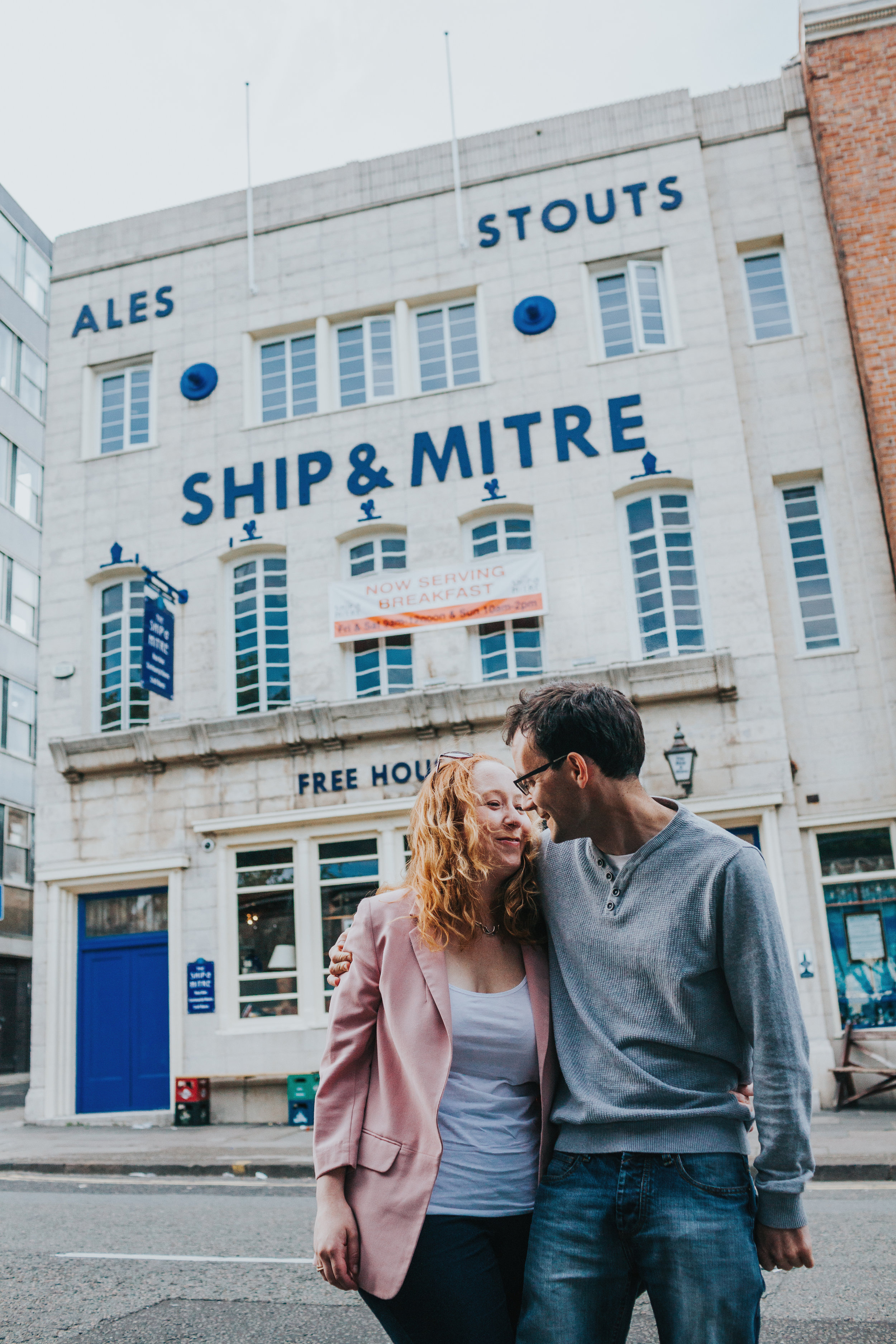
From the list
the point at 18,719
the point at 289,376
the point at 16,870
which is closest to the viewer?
the point at 289,376

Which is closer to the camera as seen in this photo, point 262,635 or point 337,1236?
point 337,1236

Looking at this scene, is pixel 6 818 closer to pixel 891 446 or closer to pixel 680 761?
pixel 680 761

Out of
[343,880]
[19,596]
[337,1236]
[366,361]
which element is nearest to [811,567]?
[366,361]

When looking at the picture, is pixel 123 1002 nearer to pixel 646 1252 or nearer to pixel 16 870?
pixel 646 1252

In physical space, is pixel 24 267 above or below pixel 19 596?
above

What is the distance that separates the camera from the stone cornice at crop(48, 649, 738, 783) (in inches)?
574

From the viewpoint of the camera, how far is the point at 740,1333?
215 cm

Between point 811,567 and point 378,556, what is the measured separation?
621cm

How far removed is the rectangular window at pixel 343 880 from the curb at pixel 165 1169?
446 cm

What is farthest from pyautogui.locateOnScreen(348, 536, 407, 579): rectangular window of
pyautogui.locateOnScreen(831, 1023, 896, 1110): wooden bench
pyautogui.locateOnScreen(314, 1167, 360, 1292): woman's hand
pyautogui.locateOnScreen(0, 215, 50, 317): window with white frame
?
pyautogui.locateOnScreen(0, 215, 50, 317): window with white frame

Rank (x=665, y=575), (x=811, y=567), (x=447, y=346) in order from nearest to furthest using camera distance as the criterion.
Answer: (x=665, y=575) < (x=811, y=567) < (x=447, y=346)

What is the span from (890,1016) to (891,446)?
736cm

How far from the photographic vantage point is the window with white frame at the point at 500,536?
16094 millimetres

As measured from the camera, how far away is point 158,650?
52.1ft
